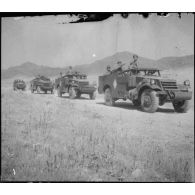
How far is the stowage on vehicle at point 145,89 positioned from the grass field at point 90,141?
0.14 m

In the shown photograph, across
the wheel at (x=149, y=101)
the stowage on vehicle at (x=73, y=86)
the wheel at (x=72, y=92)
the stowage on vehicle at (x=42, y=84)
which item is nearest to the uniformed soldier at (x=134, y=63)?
the wheel at (x=149, y=101)

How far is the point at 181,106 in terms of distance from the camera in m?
4.25

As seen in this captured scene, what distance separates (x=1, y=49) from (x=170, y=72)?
2735 millimetres

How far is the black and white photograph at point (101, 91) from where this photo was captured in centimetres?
402

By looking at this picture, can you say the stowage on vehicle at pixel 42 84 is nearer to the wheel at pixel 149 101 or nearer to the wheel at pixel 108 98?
the wheel at pixel 108 98

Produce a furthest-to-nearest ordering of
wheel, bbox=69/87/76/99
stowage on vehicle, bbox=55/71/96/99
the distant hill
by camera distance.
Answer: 1. wheel, bbox=69/87/76/99
2. stowage on vehicle, bbox=55/71/96/99
3. the distant hill

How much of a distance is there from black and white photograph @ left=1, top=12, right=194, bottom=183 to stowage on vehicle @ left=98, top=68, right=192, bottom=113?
2cm

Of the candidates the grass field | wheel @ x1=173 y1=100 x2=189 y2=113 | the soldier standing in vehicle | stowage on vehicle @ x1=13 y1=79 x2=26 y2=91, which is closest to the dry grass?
the grass field

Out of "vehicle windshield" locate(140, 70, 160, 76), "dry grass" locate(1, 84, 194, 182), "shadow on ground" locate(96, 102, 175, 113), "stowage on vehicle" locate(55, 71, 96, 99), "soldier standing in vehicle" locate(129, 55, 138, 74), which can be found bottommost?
"dry grass" locate(1, 84, 194, 182)

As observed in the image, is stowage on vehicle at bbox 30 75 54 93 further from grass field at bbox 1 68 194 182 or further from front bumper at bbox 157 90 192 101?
front bumper at bbox 157 90 192 101

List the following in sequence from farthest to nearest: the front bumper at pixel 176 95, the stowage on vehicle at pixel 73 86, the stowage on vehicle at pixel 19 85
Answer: the stowage on vehicle at pixel 73 86
the stowage on vehicle at pixel 19 85
the front bumper at pixel 176 95

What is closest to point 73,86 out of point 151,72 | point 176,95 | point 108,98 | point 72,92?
point 72,92

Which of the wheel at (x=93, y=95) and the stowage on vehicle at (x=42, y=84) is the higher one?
the stowage on vehicle at (x=42, y=84)

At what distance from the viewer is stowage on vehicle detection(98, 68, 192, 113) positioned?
167 inches
